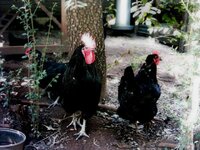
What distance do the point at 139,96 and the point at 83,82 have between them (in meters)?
0.77

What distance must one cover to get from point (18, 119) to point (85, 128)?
0.92 m

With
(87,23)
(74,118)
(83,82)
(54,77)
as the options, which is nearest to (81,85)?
(83,82)

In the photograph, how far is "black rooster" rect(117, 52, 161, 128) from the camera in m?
4.58

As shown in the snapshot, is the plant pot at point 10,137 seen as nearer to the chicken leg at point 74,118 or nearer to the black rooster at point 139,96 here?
the chicken leg at point 74,118

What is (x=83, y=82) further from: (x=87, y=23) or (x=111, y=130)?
(x=87, y=23)

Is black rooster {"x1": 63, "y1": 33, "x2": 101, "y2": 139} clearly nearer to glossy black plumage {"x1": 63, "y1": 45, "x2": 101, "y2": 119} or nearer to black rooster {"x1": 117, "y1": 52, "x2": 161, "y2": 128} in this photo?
glossy black plumage {"x1": 63, "y1": 45, "x2": 101, "y2": 119}

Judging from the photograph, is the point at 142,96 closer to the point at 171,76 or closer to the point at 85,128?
the point at 85,128

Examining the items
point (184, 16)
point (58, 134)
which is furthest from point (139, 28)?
point (58, 134)

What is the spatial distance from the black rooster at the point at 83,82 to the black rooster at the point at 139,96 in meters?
0.40

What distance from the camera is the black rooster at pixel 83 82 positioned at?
437 centimetres

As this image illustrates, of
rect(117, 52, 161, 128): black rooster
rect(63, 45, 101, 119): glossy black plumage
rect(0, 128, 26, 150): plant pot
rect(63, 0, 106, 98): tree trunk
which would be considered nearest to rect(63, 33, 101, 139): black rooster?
rect(63, 45, 101, 119): glossy black plumage

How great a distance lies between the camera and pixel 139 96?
4566 millimetres

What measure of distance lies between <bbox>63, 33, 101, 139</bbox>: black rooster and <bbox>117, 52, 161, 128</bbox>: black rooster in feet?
1.31

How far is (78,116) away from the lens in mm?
4961
